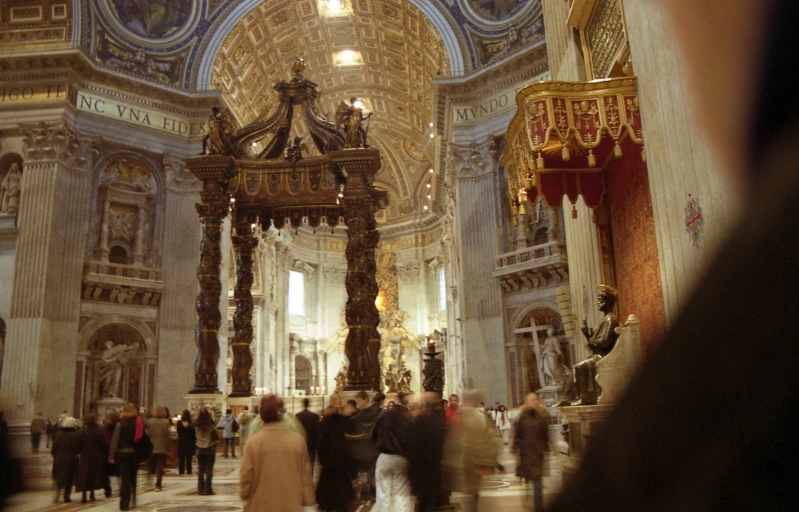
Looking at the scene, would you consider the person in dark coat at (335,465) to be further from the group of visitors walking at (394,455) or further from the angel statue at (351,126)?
the angel statue at (351,126)

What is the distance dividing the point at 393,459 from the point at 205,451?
394 centimetres

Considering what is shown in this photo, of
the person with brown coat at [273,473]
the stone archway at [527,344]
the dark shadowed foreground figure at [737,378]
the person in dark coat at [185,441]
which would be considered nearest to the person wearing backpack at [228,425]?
the person in dark coat at [185,441]

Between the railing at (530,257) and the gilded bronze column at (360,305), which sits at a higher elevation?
the railing at (530,257)

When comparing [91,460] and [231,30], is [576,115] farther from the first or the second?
[231,30]

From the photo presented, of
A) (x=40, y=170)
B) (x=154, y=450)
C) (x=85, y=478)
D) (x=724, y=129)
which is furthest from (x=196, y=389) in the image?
(x=724, y=129)

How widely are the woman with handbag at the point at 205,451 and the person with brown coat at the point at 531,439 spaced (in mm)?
4258

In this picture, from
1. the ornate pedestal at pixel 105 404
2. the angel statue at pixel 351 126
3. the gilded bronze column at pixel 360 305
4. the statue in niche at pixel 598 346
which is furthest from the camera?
the ornate pedestal at pixel 105 404

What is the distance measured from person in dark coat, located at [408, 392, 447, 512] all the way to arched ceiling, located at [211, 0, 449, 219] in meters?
19.3

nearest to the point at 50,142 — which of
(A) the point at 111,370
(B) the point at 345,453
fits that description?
(A) the point at 111,370

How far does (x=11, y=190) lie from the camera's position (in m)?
19.2

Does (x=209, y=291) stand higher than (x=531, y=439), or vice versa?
(x=209, y=291)

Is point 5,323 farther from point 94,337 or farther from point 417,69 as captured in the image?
point 417,69

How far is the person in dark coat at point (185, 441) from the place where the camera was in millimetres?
10453

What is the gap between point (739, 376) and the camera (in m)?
0.44
